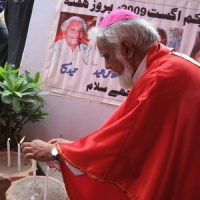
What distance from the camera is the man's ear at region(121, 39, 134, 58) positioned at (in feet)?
4.03

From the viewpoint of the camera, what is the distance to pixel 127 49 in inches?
49.1

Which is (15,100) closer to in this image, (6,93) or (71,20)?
(6,93)

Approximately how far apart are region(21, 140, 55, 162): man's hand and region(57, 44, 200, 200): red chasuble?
129 mm

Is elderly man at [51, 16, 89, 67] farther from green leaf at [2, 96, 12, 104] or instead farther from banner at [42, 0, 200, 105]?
green leaf at [2, 96, 12, 104]

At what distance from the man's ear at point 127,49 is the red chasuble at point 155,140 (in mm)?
81

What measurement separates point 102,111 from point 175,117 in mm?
1318

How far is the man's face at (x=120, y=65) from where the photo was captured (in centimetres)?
129

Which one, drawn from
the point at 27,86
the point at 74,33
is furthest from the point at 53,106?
the point at 74,33

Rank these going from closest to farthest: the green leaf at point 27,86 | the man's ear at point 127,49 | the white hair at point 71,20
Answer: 1. the man's ear at point 127,49
2. the green leaf at point 27,86
3. the white hair at point 71,20

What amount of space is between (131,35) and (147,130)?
1.33ft

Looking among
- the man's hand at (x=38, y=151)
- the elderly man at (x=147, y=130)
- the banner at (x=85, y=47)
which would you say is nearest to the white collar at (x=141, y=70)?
the elderly man at (x=147, y=130)

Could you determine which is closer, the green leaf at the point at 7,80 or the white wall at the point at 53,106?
the green leaf at the point at 7,80

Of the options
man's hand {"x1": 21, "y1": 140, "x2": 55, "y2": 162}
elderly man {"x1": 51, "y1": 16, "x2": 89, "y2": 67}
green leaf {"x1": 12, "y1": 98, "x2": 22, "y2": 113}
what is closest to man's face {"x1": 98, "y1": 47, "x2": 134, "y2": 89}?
man's hand {"x1": 21, "y1": 140, "x2": 55, "y2": 162}

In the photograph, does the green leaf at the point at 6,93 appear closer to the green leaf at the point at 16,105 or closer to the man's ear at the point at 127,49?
the green leaf at the point at 16,105
